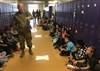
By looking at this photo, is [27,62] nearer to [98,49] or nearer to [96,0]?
[98,49]

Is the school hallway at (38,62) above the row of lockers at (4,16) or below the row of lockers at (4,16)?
below

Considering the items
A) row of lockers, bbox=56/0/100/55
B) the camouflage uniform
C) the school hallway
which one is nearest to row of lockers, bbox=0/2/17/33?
the camouflage uniform

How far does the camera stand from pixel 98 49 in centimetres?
420

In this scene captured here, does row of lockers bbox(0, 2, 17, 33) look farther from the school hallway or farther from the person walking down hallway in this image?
the school hallway

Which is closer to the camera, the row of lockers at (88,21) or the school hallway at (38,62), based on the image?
the row of lockers at (88,21)

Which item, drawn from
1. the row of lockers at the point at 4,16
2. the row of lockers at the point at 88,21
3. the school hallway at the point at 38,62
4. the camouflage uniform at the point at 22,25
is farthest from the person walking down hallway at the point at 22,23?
the row of lockers at the point at 4,16

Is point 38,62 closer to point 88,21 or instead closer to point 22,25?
point 22,25

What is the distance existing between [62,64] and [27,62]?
1053 millimetres

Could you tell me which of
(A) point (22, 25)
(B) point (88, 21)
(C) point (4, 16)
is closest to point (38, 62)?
(A) point (22, 25)

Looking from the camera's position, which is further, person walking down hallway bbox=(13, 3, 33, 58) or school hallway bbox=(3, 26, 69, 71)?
person walking down hallway bbox=(13, 3, 33, 58)

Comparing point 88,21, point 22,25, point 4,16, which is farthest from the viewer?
point 4,16

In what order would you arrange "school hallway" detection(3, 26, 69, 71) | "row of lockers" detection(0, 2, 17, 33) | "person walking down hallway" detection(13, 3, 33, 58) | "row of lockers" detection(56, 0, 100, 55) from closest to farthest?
"row of lockers" detection(56, 0, 100, 55) → "school hallway" detection(3, 26, 69, 71) → "person walking down hallway" detection(13, 3, 33, 58) → "row of lockers" detection(0, 2, 17, 33)

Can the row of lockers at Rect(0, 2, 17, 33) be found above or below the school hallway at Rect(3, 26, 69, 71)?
above

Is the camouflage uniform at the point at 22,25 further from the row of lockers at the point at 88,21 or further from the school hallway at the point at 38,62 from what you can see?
the row of lockers at the point at 88,21
